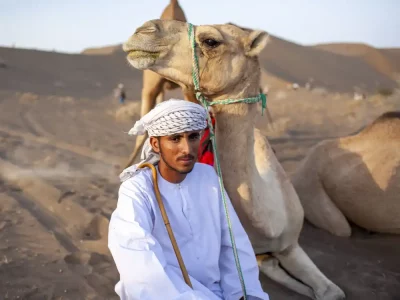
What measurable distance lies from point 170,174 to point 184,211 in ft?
0.64

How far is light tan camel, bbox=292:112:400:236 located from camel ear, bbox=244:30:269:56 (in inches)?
84.0

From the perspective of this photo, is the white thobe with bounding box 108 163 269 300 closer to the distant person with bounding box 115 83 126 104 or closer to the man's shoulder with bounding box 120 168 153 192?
the man's shoulder with bounding box 120 168 153 192

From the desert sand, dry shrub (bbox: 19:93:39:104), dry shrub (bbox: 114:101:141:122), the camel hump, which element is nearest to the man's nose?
the desert sand

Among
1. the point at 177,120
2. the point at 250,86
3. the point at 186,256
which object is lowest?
the point at 186,256

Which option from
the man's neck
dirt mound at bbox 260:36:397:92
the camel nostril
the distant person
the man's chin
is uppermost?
dirt mound at bbox 260:36:397:92

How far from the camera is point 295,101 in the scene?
1741cm

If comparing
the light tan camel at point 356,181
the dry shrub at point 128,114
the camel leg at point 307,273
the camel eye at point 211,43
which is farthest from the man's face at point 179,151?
the dry shrub at point 128,114

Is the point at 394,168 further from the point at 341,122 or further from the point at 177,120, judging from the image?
the point at 341,122

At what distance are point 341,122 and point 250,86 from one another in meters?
11.2

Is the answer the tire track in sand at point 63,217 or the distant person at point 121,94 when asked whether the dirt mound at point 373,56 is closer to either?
the distant person at point 121,94

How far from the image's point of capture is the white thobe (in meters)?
1.84

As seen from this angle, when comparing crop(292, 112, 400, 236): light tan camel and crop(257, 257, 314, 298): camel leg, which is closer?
crop(257, 257, 314, 298): camel leg

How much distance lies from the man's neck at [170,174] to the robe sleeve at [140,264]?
13.1 inches

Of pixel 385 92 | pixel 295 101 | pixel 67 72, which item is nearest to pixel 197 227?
pixel 295 101
